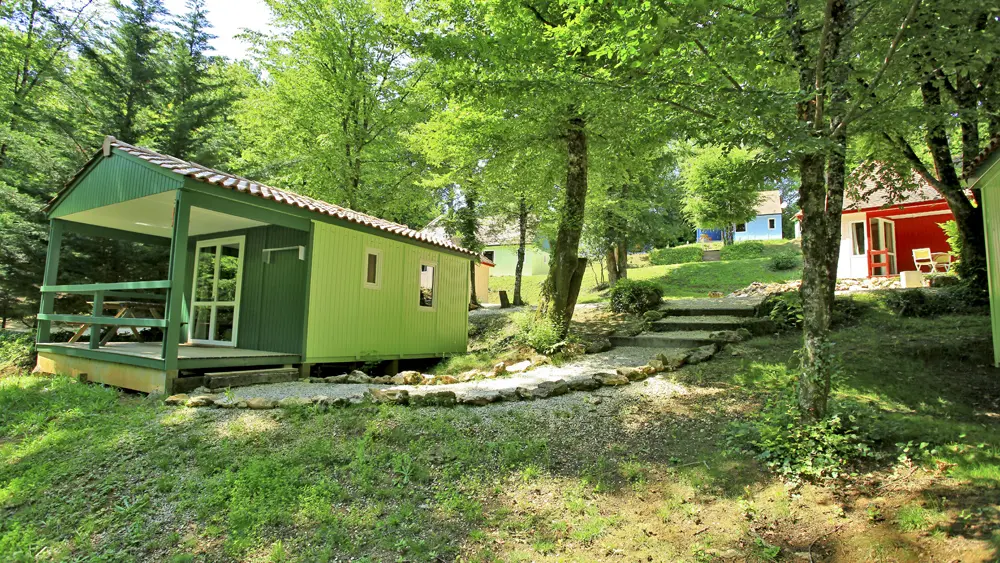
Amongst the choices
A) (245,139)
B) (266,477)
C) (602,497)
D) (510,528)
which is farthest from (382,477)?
(245,139)

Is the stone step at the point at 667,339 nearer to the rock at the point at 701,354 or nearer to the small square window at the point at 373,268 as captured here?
the rock at the point at 701,354

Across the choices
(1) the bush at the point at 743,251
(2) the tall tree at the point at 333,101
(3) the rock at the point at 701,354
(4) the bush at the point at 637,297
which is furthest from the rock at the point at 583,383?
(1) the bush at the point at 743,251

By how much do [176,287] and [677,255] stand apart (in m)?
27.0

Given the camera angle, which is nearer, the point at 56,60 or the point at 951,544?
the point at 951,544

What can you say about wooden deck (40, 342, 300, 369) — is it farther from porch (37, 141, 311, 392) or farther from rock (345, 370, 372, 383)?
rock (345, 370, 372, 383)

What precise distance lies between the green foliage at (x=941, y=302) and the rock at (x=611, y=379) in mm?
6100

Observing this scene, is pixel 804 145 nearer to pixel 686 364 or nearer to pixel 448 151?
pixel 686 364

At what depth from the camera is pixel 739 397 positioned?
19.0 ft

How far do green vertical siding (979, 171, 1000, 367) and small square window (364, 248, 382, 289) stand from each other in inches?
361

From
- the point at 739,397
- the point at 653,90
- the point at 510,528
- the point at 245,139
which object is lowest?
the point at 510,528

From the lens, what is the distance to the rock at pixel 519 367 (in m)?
8.09

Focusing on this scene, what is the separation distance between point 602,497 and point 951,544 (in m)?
1.96

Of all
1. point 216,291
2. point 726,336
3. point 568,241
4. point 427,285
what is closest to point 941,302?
point 726,336

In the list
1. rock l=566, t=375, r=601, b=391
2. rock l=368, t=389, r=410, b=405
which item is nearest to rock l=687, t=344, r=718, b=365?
rock l=566, t=375, r=601, b=391
